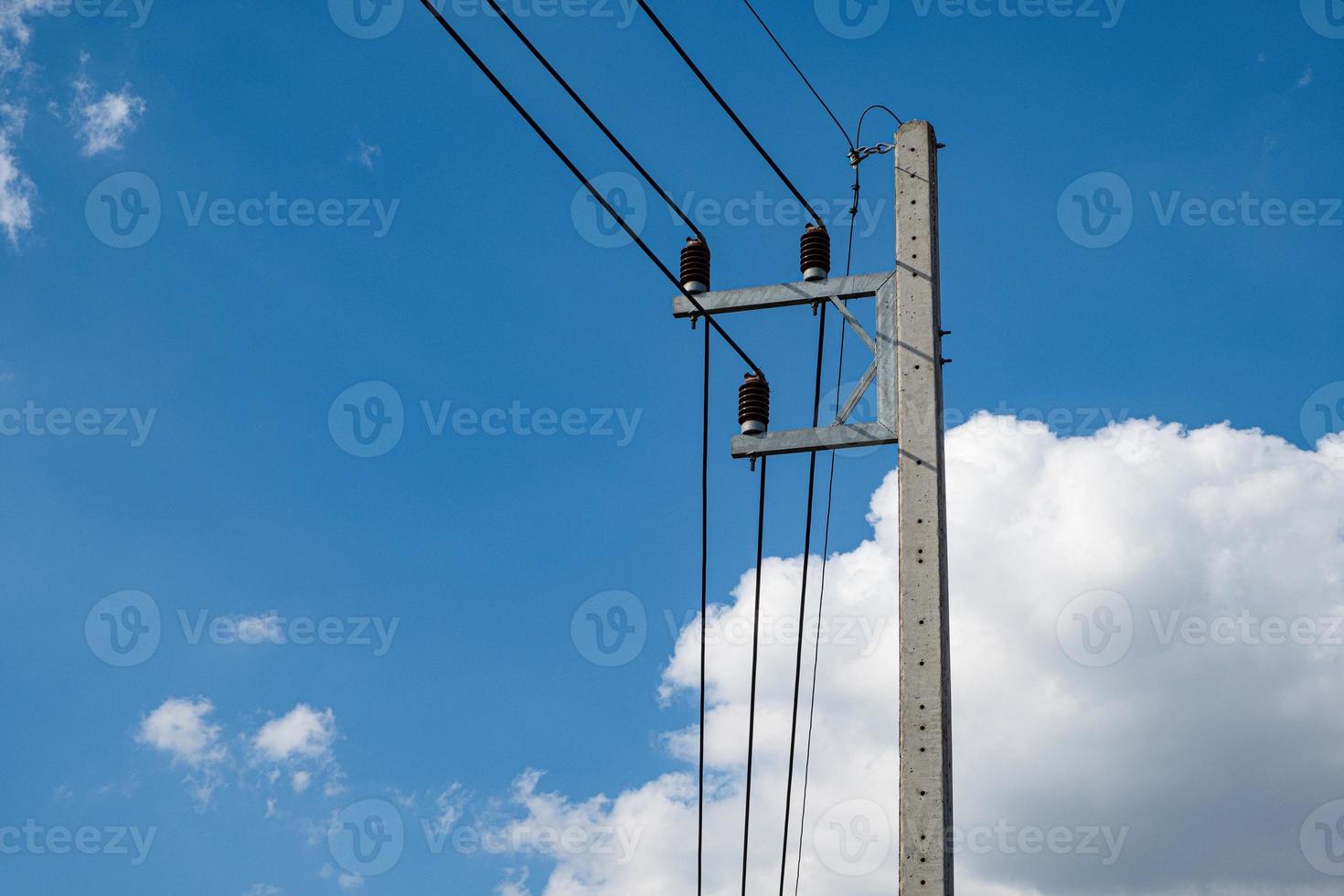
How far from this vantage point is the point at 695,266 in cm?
1096

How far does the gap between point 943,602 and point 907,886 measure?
174cm

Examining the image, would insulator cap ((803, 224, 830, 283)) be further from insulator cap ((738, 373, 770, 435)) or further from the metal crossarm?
insulator cap ((738, 373, 770, 435))

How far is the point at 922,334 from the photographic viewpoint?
9812 millimetres

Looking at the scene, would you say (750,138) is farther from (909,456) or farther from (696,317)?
(909,456)

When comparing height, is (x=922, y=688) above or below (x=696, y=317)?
below

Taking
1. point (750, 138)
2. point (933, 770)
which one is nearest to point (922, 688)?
point (933, 770)

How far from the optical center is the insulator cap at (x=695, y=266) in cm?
1088

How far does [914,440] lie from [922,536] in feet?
2.23

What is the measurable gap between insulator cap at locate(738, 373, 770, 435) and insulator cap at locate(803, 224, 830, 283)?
87cm

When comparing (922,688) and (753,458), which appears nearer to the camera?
(922,688)

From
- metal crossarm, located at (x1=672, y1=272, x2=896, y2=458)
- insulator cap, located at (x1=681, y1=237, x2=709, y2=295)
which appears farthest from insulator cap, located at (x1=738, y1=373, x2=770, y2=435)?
insulator cap, located at (x1=681, y1=237, x2=709, y2=295)

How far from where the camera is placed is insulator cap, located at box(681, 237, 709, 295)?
10.9 metres

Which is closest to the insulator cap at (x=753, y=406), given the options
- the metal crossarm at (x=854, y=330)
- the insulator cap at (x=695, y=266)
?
the metal crossarm at (x=854, y=330)

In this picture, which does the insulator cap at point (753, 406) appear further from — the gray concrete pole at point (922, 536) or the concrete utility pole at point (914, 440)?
the gray concrete pole at point (922, 536)
